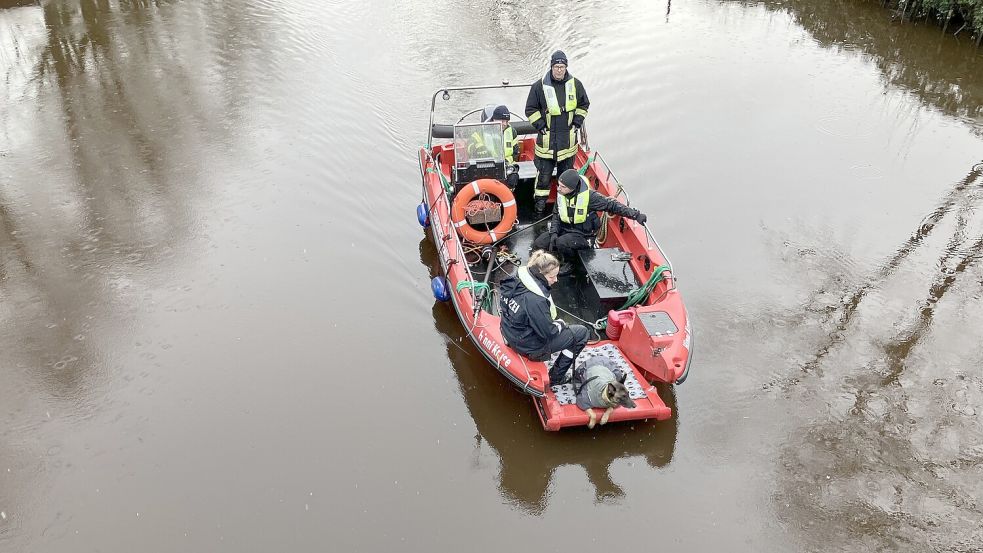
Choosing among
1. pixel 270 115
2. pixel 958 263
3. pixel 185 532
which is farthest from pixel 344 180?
pixel 958 263

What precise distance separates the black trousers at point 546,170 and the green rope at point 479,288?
1.51 meters

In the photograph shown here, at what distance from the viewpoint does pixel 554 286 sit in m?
6.15

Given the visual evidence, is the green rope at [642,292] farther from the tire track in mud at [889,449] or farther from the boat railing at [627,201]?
the tire track in mud at [889,449]

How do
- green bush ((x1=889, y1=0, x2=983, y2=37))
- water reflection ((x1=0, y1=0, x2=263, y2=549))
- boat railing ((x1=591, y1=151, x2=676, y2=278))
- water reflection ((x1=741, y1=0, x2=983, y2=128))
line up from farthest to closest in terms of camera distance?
green bush ((x1=889, y1=0, x2=983, y2=37)) < water reflection ((x1=741, y1=0, x2=983, y2=128)) < boat railing ((x1=591, y1=151, x2=676, y2=278)) < water reflection ((x1=0, y1=0, x2=263, y2=549))

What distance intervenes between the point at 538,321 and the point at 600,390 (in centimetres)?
65

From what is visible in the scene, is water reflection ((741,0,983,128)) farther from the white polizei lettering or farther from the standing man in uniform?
the white polizei lettering

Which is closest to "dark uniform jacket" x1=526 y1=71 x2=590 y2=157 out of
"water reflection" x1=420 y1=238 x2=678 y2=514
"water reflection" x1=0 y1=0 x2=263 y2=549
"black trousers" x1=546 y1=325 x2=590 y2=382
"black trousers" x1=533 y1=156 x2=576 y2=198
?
"black trousers" x1=533 y1=156 x2=576 y2=198

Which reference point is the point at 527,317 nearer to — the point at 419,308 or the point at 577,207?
the point at 577,207

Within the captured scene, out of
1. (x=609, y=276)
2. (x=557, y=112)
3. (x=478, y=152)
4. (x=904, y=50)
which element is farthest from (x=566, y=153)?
(x=904, y=50)

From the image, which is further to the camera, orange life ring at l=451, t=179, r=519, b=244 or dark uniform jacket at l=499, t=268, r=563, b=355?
orange life ring at l=451, t=179, r=519, b=244

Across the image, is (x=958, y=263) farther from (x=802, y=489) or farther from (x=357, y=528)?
(x=357, y=528)

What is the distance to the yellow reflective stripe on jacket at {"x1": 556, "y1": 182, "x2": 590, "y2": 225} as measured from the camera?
588 cm

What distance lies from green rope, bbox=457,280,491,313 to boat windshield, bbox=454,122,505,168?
5.35ft

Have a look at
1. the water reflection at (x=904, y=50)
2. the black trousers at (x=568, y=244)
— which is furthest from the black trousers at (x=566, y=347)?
the water reflection at (x=904, y=50)
